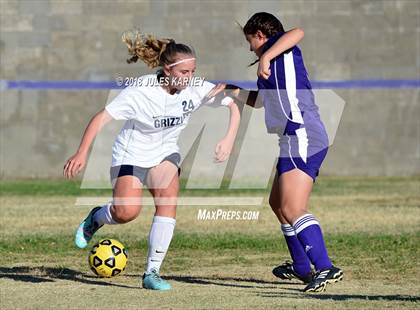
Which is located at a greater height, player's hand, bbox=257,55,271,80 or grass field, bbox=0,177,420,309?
player's hand, bbox=257,55,271,80

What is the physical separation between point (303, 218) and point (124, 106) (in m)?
1.76

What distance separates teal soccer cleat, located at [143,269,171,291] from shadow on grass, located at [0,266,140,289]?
0.67 ft

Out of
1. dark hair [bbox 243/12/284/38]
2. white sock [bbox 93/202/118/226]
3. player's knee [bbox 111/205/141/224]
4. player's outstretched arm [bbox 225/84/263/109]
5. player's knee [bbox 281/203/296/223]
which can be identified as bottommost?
white sock [bbox 93/202/118/226]

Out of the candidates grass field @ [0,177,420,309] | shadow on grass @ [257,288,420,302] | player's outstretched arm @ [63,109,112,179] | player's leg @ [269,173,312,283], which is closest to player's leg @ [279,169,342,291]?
shadow on grass @ [257,288,420,302]

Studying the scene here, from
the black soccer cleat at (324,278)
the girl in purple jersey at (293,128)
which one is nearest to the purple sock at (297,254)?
the girl in purple jersey at (293,128)

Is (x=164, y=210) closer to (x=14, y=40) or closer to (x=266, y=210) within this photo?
(x=266, y=210)

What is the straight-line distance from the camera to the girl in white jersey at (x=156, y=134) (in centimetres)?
854

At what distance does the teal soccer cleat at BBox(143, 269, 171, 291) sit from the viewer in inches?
331

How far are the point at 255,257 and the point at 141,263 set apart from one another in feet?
4.16

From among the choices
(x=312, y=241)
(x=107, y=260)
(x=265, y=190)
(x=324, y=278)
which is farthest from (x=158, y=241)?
(x=265, y=190)

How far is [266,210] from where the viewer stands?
16.5 meters

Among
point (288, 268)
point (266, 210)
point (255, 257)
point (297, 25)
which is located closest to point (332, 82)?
point (297, 25)

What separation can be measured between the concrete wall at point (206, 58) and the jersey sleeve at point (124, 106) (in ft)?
43.0

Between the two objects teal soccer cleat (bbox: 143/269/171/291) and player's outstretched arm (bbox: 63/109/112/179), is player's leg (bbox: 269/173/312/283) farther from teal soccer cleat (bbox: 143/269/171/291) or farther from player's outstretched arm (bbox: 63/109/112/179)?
player's outstretched arm (bbox: 63/109/112/179)
